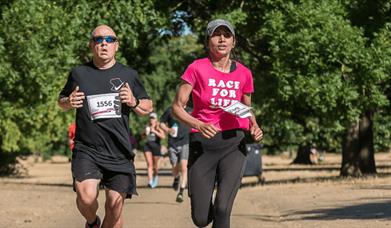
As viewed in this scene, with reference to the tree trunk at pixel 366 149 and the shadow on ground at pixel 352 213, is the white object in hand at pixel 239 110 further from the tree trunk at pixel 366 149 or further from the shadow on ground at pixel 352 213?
the tree trunk at pixel 366 149

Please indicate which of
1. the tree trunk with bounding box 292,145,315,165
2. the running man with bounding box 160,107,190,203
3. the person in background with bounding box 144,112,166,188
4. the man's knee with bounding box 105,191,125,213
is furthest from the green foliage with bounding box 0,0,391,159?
the tree trunk with bounding box 292,145,315,165

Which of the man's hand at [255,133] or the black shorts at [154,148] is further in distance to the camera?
the black shorts at [154,148]

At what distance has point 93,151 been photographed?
28.0ft

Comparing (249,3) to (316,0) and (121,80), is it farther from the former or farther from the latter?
(121,80)

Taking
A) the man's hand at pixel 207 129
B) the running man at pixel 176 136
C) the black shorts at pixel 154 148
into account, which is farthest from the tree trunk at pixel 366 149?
the man's hand at pixel 207 129

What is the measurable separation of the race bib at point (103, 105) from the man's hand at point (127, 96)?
3.5 inches

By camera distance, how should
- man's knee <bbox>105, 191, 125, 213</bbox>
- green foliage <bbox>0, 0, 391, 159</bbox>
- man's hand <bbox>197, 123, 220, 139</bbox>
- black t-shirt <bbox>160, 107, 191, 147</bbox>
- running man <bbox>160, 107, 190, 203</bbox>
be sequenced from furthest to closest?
1. green foliage <bbox>0, 0, 391, 159</bbox>
2. black t-shirt <bbox>160, 107, 191, 147</bbox>
3. running man <bbox>160, 107, 190, 203</bbox>
4. man's knee <bbox>105, 191, 125, 213</bbox>
5. man's hand <bbox>197, 123, 220, 139</bbox>

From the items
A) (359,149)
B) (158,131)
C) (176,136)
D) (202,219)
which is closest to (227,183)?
(202,219)

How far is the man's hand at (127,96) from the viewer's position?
838 cm

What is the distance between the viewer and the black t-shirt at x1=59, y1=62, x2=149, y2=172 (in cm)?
852

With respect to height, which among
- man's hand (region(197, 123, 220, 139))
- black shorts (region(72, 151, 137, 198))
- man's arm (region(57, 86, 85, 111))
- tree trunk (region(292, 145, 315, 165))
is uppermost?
man's arm (region(57, 86, 85, 111))

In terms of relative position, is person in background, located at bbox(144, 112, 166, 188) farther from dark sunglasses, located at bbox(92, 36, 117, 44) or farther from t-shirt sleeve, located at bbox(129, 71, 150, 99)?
dark sunglasses, located at bbox(92, 36, 117, 44)

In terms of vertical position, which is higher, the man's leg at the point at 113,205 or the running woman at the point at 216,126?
the running woman at the point at 216,126

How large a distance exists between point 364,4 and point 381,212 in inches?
551
